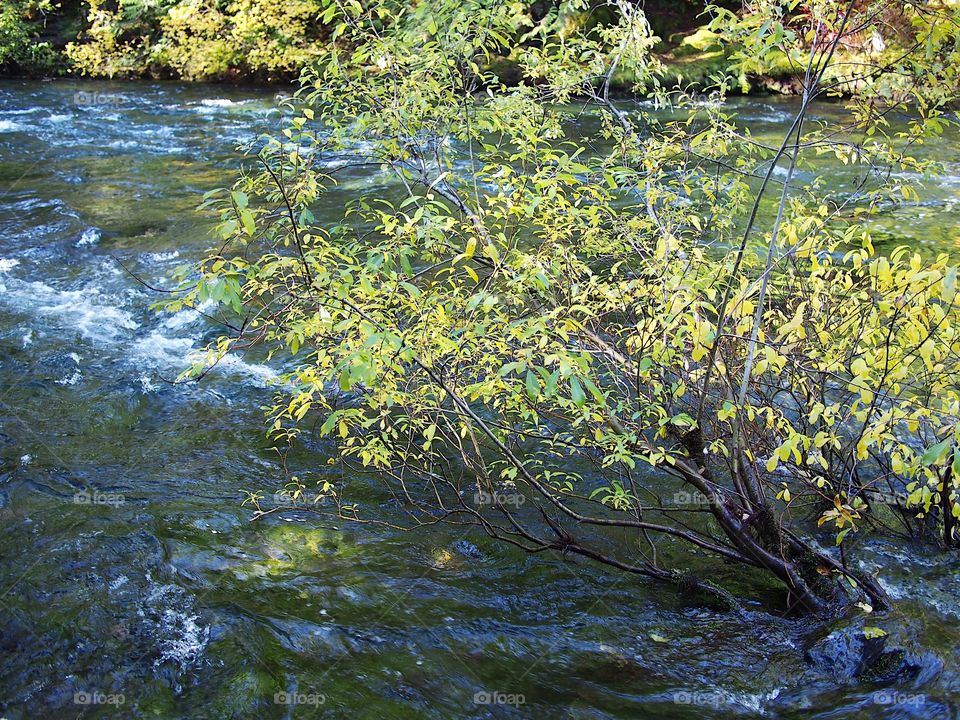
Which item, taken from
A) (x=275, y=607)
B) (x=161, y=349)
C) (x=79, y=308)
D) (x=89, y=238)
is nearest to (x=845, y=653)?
(x=275, y=607)

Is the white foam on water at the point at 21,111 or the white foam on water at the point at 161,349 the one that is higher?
the white foam on water at the point at 21,111

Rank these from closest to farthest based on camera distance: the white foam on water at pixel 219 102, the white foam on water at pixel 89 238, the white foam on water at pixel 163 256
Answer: the white foam on water at pixel 163 256 < the white foam on water at pixel 89 238 < the white foam on water at pixel 219 102

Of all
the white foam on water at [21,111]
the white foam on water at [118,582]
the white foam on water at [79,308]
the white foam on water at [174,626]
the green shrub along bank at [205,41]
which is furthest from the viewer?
the green shrub along bank at [205,41]

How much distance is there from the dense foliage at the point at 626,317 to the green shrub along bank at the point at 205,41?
14166mm

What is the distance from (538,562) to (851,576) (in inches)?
65.6

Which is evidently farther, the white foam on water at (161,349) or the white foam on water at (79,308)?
the white foam on water at (79,308)

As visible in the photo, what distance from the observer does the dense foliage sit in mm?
3520

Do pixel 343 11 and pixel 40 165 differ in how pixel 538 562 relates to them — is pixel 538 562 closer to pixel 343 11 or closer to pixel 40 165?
pixel 343 11

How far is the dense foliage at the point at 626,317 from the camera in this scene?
352cm

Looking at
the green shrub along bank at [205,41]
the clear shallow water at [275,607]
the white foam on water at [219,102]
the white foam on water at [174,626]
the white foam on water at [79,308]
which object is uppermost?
the green shrub along bank at [205,41]

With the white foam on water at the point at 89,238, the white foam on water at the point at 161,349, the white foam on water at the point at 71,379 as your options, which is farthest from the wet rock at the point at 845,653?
the white foam on water at the point at 89,238

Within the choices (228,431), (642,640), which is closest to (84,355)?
(228,431)

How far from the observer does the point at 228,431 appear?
19.2 feet

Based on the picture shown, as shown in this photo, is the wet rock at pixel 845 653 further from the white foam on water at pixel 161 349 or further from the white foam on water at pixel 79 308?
the white foam on water at pixel 79 308
